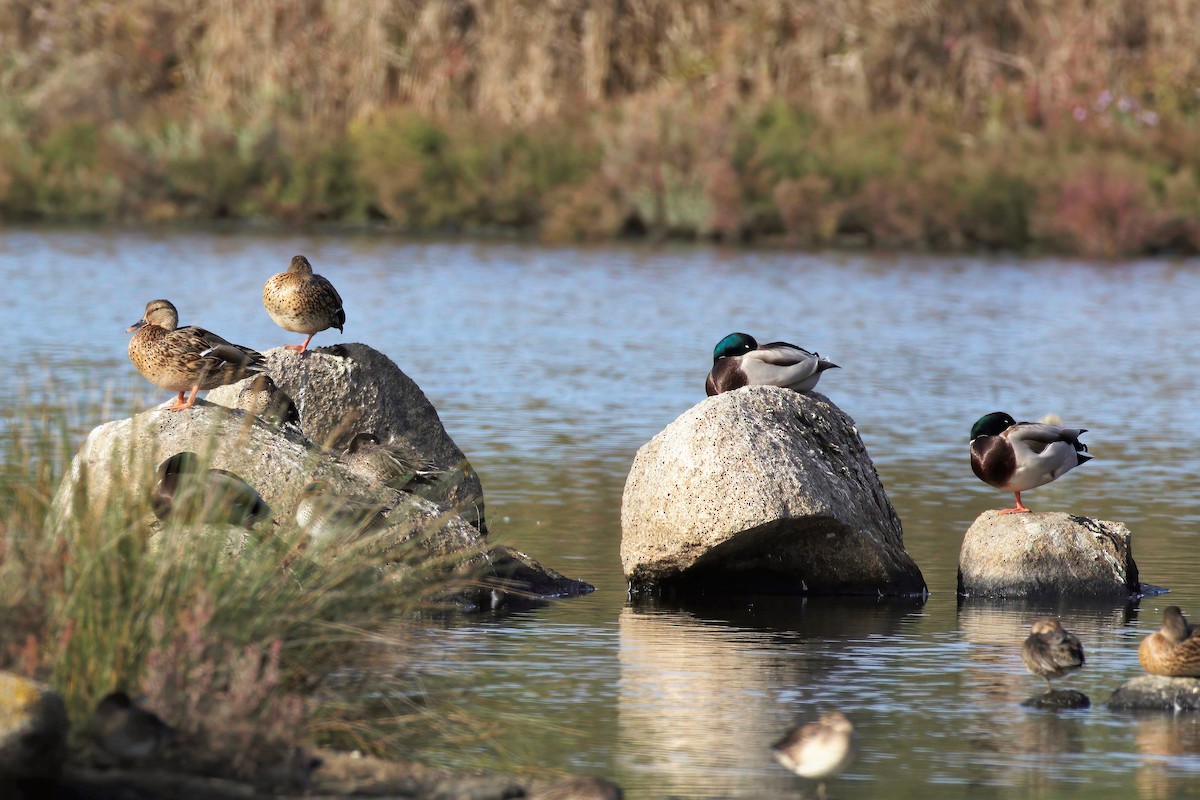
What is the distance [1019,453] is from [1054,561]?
29.3 inches

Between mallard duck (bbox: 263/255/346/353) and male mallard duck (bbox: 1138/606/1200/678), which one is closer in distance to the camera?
male mallard duck (bbox: 1138/606/1200/678)

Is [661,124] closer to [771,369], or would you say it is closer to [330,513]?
[771,369]

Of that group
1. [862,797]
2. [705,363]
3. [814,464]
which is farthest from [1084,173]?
[862,797]

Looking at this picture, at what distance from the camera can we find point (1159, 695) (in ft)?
31.0

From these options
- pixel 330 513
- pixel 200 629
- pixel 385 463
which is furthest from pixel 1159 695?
pixel 385 463

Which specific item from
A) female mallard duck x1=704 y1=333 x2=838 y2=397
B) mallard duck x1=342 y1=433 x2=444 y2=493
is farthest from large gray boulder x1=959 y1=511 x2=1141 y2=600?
mallard duck x1=342 y1=433 x2=444 y2=493

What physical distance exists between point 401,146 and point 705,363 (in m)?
16.6

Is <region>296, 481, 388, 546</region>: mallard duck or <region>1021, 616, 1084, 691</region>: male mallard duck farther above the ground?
<region>296, 481, 388, 546</region>: mallard duck

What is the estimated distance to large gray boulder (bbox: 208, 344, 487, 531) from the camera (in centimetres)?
1328

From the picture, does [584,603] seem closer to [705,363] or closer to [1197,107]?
[705,363]

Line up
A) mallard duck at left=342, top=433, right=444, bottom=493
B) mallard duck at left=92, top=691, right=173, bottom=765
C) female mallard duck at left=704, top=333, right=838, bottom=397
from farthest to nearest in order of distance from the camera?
female mallard duck at left=704, top=333, right=838, bottom=397 < mallard duck at left=342, top=433, right=444, bottom=493 < mallard duck at left=92, top=691, right=173, bottom=765

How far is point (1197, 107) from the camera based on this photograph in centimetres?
4175

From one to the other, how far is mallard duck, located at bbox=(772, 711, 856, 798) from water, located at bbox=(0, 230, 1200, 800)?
0.14 metres

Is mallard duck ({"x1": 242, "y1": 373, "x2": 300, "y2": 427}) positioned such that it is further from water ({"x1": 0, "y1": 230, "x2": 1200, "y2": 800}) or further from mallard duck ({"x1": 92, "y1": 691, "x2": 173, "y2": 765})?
mallard duck ({"x1": 92, "y1": 691, "x2": 173, "y2": 765})
